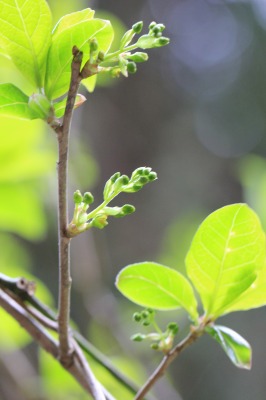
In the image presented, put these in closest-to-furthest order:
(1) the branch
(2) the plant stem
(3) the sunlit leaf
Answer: (2) the plant stem → (1) the branch → (3) the sunlit leaf

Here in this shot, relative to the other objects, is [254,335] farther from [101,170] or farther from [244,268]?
[244,268]

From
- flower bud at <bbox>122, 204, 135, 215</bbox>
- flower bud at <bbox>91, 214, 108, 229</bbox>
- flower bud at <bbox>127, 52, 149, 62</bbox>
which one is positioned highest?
flower bud at <bbox>127, 52, 149, 62</bbox>

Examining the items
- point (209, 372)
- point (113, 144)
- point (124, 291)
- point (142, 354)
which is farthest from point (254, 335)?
point (124, 291)

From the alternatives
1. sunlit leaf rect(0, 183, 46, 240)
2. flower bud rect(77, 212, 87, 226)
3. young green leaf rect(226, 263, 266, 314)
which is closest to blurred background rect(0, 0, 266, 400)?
sunlit leaf rect(0, 183, 46, 240)

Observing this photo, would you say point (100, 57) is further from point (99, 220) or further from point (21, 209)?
point (21, 209)

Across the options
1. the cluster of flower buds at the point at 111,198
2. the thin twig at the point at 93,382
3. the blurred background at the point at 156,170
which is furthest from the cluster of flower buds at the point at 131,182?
the blurred background at the point at 156,170

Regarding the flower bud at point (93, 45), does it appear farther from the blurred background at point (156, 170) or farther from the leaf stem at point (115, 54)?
the blurred background at point (156, 170)

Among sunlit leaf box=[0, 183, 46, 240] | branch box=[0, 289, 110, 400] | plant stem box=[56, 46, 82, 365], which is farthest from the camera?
sunlit leaf box=[0, 183, 46, 240]

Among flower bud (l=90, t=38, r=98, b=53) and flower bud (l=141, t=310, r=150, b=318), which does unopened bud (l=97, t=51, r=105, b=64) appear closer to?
flower bud (l=90, t=38, r=98, b=53)
